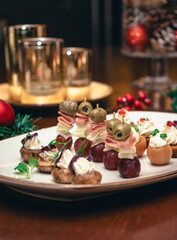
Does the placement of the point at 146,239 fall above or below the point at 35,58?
below

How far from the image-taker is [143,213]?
2.68 ft

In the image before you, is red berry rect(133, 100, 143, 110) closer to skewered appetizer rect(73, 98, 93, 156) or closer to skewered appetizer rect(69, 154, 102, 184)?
skewered appetizer rect(73, 98, 93, 156)

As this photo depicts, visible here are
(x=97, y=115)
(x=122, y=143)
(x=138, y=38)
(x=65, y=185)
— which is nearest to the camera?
(x=65, y=185)

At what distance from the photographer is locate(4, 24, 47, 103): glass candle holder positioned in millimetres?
1771

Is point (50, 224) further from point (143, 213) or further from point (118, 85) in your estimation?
point (118, 85)

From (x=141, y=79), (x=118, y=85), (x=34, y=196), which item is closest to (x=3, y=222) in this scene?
(x=34, y=196)

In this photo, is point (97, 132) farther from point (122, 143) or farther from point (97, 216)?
point (97, 216)

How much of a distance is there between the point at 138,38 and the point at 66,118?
1.17 metres

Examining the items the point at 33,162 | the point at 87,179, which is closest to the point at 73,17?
the point at 33,162

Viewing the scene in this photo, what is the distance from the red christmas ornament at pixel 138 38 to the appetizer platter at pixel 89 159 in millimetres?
1041

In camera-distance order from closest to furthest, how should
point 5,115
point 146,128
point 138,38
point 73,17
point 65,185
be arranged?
point 65,185 < point 146,128 < point 5,115 < point 138,38 < point 73,17

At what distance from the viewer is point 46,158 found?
930mm

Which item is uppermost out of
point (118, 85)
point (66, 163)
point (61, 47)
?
point (61, 47)

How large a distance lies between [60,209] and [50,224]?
0.05 metres
